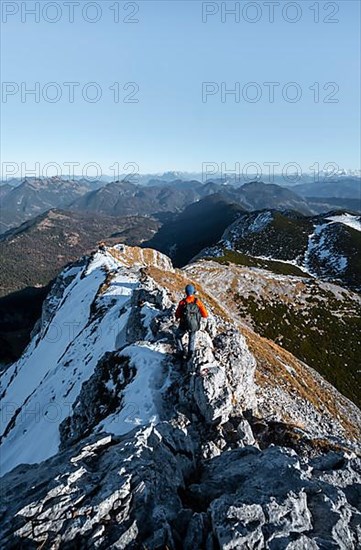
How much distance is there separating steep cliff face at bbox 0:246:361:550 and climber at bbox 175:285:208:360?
0.86 meters

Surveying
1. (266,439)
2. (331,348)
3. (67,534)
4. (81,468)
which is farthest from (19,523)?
(331,348)

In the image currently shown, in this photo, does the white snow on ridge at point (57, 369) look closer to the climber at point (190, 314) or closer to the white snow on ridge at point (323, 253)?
the climber at point (190, 314)

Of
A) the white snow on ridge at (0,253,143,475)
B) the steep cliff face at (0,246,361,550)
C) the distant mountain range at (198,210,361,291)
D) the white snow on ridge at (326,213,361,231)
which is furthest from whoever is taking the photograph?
the white snow on ridge at (326,213,361,231)

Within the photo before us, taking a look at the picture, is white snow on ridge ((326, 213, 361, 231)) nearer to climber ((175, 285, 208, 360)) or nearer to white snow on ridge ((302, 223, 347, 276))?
white snow on ridge ((302, 223, 347, 276))

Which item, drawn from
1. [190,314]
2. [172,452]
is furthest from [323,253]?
[172,452]

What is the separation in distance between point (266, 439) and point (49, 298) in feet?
302

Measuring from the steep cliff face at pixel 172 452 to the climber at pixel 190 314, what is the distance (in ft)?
2.83

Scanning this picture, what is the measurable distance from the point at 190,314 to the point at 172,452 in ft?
31.4

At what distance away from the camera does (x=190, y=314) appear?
25609mm

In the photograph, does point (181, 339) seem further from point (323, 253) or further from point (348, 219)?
point (348, 219)

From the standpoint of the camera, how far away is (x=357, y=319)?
236ft

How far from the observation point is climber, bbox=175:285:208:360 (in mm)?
25078

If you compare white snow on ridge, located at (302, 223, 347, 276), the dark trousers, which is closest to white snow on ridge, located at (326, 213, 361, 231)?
white snow on ridge, located at (302, 223, 347, 276)

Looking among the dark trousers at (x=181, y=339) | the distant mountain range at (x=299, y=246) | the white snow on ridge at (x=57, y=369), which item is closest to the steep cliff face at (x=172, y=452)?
the white snow on ridge at (x=57, y=369)
